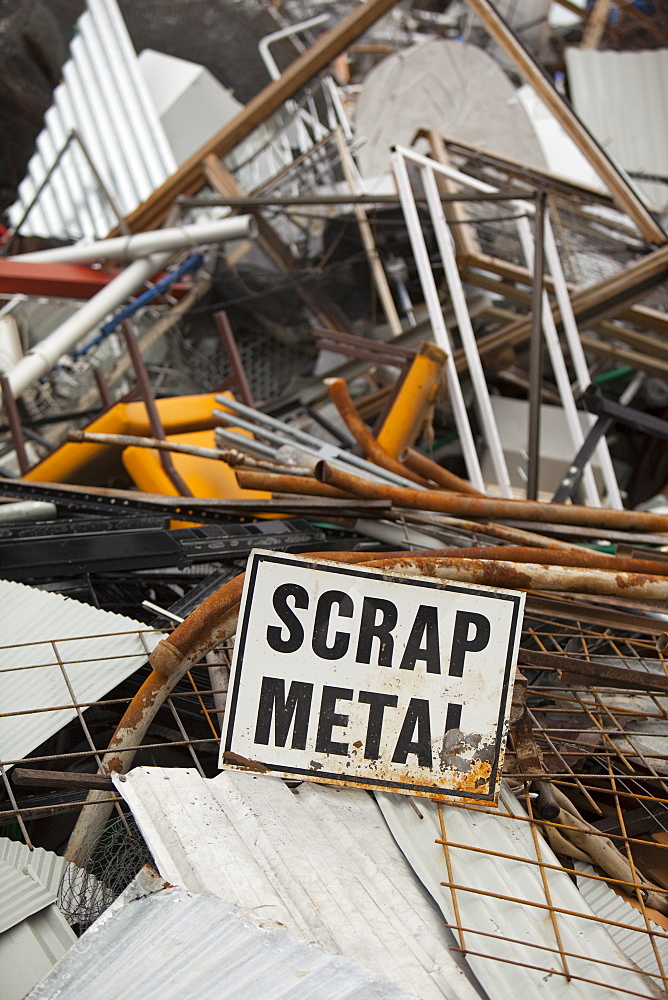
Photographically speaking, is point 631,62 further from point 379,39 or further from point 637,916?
point 637,916

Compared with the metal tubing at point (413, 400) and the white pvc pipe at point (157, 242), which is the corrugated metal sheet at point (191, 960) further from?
the white pvc pipe at point (157, 242)

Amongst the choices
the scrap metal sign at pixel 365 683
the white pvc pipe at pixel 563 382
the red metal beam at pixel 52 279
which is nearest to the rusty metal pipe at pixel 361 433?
the white pvc pipe at pixel 563 382

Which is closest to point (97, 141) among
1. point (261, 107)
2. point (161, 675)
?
point (261, 107)

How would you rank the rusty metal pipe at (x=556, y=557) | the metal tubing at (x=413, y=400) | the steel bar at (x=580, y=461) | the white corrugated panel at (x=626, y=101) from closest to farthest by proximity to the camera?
the rusty metal pipe at (x=556, y=557)
the steel bar at (x=580, y=461)
the metal tubing at (x=413, y=400)
the white corrugated panel at (x=626, y=101)

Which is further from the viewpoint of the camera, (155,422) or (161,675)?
(155,422)

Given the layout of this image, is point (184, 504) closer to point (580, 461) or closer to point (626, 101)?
point (580, 461)

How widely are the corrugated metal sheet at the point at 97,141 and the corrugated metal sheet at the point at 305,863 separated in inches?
273

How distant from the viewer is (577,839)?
1820mm

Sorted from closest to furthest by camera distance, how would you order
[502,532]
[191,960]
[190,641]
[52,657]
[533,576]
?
[191,960] → [190,641] → [533,576] → [52,657] → [502,532]

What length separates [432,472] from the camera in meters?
3.86

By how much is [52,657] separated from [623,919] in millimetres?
1548

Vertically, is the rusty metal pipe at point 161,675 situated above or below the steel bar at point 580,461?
above

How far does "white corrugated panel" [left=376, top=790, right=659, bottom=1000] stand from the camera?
1.43m

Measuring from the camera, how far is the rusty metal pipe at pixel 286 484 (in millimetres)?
2816
